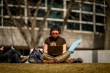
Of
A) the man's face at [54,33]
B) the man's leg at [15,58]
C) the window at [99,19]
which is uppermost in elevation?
the man's face at [54,33]

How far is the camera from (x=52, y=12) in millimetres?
30688

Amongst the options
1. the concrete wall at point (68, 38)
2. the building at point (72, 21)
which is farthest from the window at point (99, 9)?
the concrete wall at point (68, 38)

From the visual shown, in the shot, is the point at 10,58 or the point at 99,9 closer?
the point at 10,58

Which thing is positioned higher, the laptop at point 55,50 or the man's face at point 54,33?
the man's face at point 54,33

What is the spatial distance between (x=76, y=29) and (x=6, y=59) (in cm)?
2353

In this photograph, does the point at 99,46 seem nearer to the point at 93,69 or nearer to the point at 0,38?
the point at 0,38

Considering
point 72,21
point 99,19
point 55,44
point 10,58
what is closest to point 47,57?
point 55,44

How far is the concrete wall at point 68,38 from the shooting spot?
2902 centimetres

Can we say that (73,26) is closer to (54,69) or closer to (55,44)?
(55,44)

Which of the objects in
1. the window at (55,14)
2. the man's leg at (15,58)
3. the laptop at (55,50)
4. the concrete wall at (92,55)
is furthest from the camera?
the window at (55,14)

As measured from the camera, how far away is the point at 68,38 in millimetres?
30859

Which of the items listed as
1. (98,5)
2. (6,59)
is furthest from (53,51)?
(98,5)

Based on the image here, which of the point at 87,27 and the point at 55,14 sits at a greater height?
the point at 55,14

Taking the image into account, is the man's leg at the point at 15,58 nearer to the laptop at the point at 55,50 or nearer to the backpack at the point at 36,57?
the backpack at the point at 36,57
